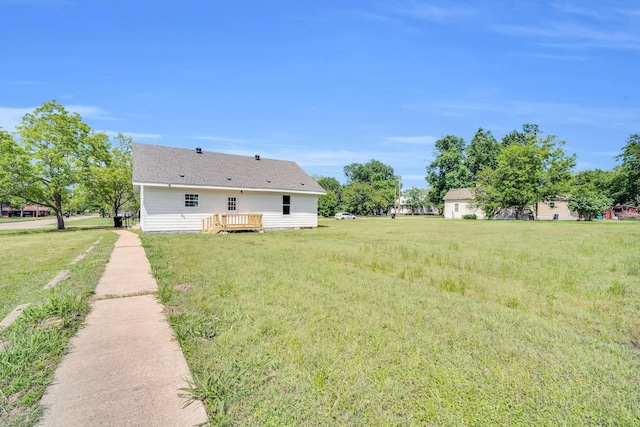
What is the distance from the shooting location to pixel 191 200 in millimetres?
16484

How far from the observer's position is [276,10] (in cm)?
1213

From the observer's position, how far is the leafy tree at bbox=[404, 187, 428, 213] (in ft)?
235

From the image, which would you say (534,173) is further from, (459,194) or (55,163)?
(55,163)

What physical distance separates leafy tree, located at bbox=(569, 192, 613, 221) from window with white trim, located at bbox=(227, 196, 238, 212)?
134ft

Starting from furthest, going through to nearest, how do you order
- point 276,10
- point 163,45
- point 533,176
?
point 533,176 < point 163,45 < point 276,10

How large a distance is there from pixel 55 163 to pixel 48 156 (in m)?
0.58

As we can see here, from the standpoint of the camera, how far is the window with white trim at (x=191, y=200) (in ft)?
53.6

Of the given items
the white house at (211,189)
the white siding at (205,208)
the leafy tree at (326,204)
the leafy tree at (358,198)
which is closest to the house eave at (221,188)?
the white house at (211,189)

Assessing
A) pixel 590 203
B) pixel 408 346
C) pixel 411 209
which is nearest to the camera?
pixel 408 346

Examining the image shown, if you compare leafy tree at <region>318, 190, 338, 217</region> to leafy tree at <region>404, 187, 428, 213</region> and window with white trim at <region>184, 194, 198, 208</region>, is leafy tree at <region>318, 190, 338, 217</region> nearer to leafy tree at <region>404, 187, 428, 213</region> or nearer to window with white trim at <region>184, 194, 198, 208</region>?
leafy tree at <region>404, 187, 428, 213</region>

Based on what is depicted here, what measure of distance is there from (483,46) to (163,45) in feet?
51.6

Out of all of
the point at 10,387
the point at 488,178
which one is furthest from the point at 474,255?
the point at 488,178

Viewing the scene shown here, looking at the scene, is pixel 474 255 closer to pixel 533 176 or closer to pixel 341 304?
pixel 341 304

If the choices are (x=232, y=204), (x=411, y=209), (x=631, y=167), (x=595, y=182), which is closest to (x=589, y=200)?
(x=631, y=167)
